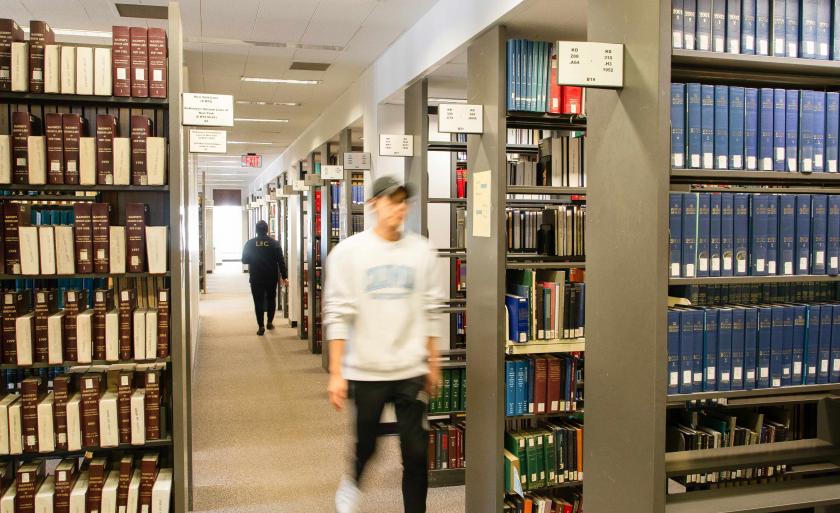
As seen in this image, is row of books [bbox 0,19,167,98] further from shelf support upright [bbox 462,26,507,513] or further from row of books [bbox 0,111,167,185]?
shelf support upright [bbox 462,26,507,513]

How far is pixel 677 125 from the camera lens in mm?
2422

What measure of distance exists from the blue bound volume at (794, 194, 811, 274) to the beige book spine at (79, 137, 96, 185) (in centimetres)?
315

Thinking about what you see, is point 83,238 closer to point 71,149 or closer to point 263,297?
point 71,149

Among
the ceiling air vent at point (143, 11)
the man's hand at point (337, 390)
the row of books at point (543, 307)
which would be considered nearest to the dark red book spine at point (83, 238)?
the man's hand at point (337, 390)

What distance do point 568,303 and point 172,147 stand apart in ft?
7.55

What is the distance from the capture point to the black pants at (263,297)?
413 inches

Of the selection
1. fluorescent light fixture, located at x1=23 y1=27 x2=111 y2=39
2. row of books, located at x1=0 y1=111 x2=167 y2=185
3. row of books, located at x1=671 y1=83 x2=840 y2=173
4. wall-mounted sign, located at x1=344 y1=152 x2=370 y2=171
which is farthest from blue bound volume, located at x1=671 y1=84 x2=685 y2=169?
fluorescent light fixture, located at x1=23 y1=27 x2=111 y2=39

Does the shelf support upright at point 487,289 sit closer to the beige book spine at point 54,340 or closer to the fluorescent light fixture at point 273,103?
the beige book spine at point 54,340

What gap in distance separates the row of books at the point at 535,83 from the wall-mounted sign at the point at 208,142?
170cm

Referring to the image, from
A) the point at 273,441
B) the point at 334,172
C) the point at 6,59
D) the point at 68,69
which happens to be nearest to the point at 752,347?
the point at 68,69

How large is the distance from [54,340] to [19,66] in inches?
52.0

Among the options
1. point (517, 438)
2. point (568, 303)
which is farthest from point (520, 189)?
point (517, 438)

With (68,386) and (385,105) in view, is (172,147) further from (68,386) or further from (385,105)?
(385,105)

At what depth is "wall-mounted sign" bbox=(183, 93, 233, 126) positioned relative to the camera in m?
3.67
